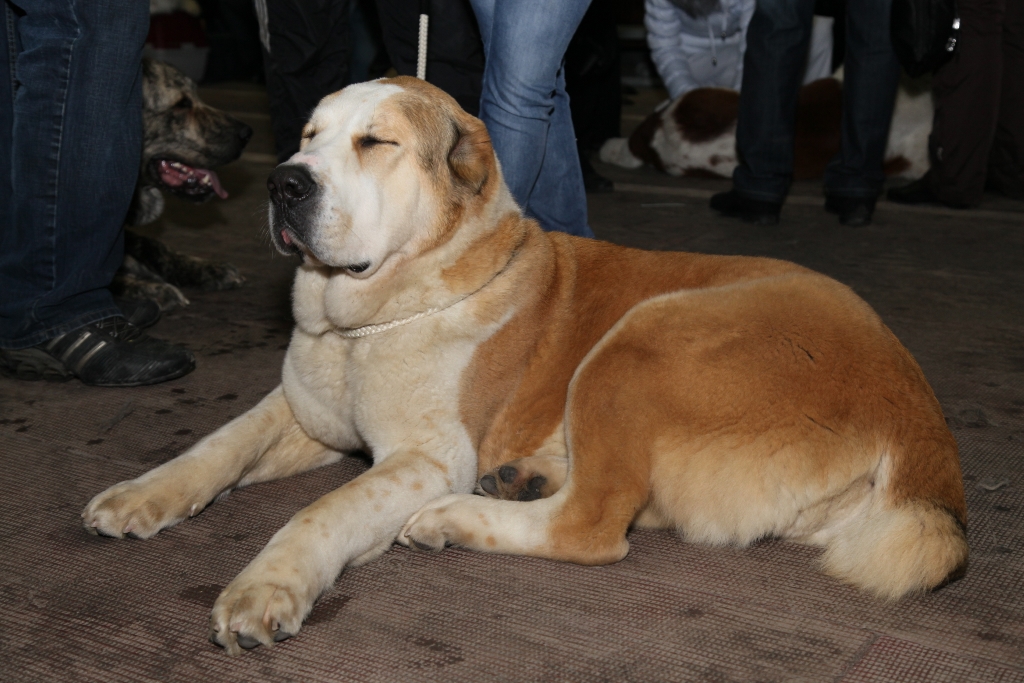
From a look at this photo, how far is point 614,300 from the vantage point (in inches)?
99.1

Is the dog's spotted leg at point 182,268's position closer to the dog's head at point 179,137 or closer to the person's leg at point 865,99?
the dog's head at point 179,137

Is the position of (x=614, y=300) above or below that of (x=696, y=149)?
above

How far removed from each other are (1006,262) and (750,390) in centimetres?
333

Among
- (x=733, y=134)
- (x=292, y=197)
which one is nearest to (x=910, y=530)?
(x=292, y=197)

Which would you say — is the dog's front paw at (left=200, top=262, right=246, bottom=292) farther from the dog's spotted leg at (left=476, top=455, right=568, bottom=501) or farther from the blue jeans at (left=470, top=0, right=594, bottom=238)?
the dog's spotted leg at (left=476, top=455, right=568, bottom=501)

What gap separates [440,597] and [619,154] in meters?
5.83

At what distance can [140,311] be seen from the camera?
13.1 feet

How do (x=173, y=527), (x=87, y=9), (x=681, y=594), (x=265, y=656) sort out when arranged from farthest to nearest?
(x=87, y=9) < (x=173, y=527) < (x=681, y=594) < (x=265, y=656)

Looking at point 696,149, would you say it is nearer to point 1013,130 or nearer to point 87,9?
point 1013,130

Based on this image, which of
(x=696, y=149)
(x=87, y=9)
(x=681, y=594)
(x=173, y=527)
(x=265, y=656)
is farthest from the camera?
(x=696, y=149)

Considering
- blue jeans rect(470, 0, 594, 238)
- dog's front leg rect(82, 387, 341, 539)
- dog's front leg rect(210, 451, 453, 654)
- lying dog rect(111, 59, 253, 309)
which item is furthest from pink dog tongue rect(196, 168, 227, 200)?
dog's front leg rect(210, 451, 453, 654)

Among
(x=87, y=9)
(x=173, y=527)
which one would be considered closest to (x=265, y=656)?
(x=173, y=527)

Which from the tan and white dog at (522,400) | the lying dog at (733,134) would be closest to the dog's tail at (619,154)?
the lying dog at (733,134)

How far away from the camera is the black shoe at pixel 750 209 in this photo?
560 cm
